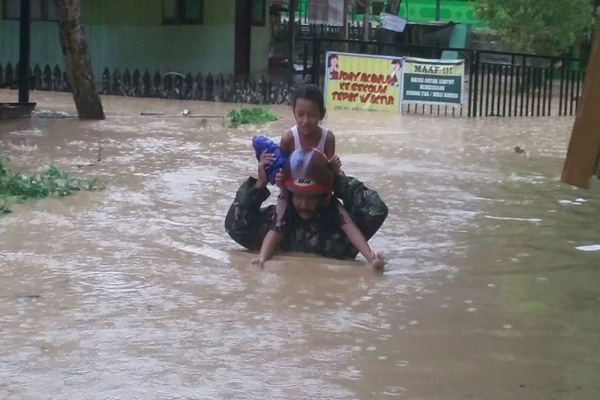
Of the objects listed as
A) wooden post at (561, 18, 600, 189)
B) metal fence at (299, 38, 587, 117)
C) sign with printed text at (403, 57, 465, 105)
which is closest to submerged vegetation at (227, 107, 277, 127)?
metal fence at (299, 38, 587, 117)

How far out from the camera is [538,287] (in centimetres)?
607

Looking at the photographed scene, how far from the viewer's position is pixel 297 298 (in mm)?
5699

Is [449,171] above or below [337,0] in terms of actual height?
below

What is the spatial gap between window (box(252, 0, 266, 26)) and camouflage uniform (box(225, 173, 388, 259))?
19.0 meters

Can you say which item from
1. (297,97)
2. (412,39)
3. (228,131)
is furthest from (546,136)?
(412,39)

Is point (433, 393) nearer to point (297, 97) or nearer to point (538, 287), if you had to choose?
point (538, 287)

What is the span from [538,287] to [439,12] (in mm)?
36324

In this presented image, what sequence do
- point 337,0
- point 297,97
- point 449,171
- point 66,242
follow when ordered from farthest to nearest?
point 337,0, point 449,171, point 66,242, point 297,97

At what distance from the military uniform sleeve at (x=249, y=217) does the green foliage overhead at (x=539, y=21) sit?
814 inches

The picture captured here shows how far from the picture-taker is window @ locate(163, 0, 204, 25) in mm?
24531

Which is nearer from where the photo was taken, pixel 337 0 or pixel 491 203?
pixel 491 203

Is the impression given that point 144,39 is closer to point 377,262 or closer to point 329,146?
point 329,146

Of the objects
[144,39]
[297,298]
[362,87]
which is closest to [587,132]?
[297,298]

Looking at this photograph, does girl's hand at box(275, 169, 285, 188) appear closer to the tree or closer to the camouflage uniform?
the camouflage uniform
